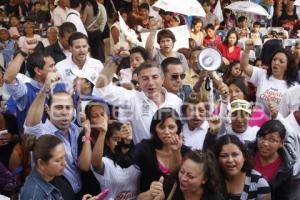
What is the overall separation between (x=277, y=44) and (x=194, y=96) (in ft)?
7.45

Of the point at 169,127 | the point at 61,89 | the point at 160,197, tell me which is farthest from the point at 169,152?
the point at 61,89

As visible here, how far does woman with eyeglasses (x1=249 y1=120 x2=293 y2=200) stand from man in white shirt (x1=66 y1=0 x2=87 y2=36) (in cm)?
356

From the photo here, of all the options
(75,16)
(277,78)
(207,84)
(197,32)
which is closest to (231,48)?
(197,32)

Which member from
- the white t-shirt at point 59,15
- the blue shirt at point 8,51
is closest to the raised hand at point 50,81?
the white t-shirt at point 59,15

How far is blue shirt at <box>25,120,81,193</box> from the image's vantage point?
10.8 ft

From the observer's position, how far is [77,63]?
15.0ft

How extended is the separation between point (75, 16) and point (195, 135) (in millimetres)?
3434

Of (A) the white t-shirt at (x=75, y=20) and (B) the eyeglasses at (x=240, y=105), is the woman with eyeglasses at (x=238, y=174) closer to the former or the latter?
(B) the eyeglasses at (x=240, y=105)

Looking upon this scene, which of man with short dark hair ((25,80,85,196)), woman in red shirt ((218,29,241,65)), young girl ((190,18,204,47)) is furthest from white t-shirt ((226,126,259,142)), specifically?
young girl ((190,18,204,47))

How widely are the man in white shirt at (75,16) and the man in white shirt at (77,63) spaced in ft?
6.24

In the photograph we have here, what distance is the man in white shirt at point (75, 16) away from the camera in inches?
256

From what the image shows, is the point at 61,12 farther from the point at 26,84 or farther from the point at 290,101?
the point at 290,101

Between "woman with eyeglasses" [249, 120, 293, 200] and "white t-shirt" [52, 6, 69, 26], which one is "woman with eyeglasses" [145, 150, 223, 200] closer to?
"woman with eyeglasses" [249, 120, 293, 200]

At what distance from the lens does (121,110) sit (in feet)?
12.8
